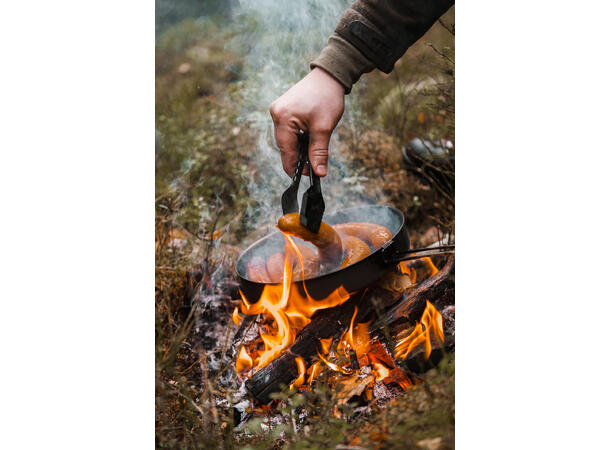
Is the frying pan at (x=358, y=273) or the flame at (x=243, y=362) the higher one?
the frying pan at (x=358, y=273)

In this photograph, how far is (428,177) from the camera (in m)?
2.06

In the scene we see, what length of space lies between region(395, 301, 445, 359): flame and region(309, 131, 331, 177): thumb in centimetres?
53

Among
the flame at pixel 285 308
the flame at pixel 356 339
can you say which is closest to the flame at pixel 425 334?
the flame at pixel 356 339

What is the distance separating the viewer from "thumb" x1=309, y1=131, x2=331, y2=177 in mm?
1375

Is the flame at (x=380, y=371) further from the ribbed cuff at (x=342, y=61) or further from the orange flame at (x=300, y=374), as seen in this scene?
the ribbed cuff at (x=342, y=61)

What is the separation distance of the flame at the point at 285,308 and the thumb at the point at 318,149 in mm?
367

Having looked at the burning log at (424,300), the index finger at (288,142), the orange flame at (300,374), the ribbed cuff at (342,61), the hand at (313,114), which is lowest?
the orange flame at (300,374)

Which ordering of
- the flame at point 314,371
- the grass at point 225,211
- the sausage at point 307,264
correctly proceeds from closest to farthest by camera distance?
the grass at point 225,211
the flame at point 314,371
the sausage at point 307,264

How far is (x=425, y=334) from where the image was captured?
133cm

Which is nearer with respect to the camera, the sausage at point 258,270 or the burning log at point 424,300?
the burning log at point 424,300

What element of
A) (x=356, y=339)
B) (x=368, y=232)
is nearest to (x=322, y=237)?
(x=368, y=232)

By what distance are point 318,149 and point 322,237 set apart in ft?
0.91

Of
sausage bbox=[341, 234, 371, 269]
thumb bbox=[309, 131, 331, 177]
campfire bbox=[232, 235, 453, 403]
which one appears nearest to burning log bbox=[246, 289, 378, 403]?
campfire bbox=[232, 235, 453, 403]

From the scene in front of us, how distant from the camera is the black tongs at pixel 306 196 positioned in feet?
4.54
